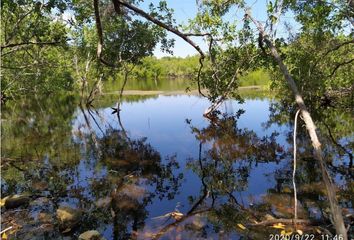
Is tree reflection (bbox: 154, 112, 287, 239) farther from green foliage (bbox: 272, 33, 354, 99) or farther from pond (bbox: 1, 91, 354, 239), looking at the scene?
green foliage (bbox: 272, 33, 354, 99)

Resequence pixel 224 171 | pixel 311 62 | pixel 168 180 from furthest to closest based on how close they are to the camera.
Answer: pixel 311 62 → pixel 224 171 → pixel 168 180

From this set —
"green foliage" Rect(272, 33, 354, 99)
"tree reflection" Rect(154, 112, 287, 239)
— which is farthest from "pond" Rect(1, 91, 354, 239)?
"green foliage" Rect(272, 33, 354, 99)

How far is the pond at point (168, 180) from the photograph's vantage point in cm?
1022

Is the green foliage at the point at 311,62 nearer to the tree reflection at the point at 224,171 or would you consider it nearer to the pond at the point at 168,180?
the pond at the point at 168,180

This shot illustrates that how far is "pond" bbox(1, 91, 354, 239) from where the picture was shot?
10.2 metres

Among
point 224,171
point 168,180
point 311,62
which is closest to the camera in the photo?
point 168,180

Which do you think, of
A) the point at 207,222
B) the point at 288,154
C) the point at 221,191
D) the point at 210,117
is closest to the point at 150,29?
the point at 210,117

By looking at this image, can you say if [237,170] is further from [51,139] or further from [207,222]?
[51,139]

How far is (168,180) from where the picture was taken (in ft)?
49.0

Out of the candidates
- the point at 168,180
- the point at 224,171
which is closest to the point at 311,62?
the point at 224,171

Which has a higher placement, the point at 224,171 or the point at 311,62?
the point at 311,62

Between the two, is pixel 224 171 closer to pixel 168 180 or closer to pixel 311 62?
pixel 168 180

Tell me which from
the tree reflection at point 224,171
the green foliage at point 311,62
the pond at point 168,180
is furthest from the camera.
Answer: the green foliage at point 311,62

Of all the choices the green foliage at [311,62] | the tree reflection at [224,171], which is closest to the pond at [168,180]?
the tree reflection at [224,171]
